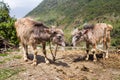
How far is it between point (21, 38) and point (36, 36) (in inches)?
65.0

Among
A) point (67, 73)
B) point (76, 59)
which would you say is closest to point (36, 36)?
point (67, 73)

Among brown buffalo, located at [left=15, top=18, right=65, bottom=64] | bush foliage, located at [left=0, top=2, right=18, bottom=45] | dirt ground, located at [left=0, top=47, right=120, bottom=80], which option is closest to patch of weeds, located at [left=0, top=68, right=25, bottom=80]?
dirt ground, located at [left=0, top=47, right=120, bottom=80]

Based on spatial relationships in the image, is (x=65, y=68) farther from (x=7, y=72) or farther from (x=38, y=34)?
(x=7, y=72)

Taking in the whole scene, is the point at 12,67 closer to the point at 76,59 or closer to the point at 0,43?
the point at 76,59

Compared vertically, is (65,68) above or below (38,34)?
below

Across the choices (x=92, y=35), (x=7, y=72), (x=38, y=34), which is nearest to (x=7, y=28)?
(x=92, y=35)

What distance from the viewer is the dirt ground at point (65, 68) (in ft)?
48.4

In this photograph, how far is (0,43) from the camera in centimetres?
2552

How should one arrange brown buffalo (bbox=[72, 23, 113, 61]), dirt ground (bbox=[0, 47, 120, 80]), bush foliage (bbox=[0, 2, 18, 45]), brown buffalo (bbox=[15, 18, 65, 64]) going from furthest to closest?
bush foliage (bbox=[0, 2, 18, 45]) < brown buffalo (bbox=[72, 23, 113, 61]) < brown buffalo (bbox=[15, 18, 65, 64]) < dirt ground (bbox=[0, 47, 120, 80])

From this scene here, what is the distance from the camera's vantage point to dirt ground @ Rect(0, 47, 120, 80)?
48.4 ft

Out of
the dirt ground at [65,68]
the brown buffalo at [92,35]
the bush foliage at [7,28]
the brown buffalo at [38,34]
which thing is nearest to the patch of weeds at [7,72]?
the dirt ground at [65,68]

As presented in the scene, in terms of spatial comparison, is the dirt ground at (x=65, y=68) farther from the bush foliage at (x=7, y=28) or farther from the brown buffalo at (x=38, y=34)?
the bush foliage at (x=7, y=28)

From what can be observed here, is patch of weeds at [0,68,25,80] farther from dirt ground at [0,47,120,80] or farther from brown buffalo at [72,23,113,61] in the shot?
brown buffalo at [72,23,113,61]

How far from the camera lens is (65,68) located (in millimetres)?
17250
